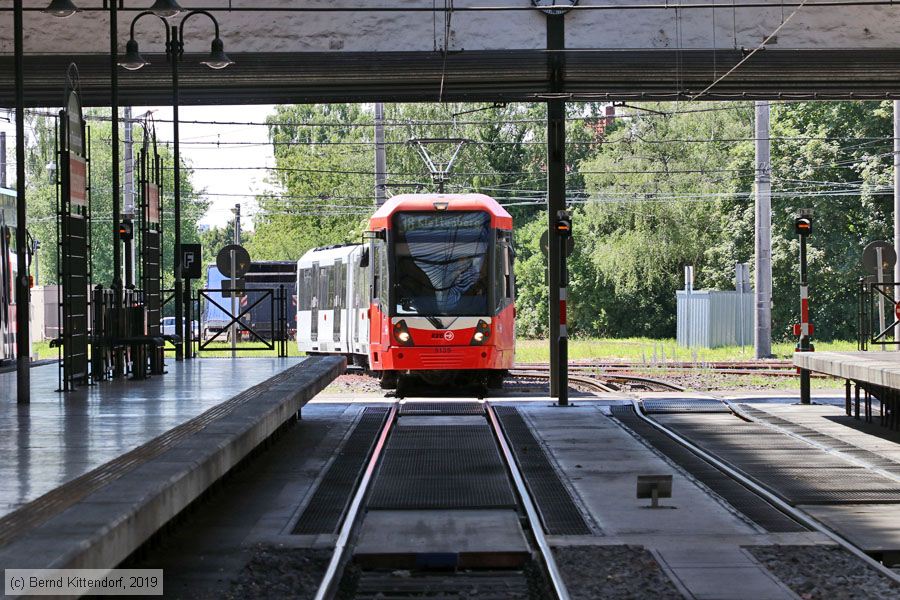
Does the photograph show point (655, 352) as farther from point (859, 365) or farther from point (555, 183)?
point (859, 365)

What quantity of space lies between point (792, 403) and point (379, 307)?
672 centimetres

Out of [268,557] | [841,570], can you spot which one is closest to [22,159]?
[268,557]

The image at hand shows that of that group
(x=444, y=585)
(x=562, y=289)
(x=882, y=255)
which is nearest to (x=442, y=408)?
(x=562, y=289)

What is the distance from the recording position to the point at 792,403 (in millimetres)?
20406

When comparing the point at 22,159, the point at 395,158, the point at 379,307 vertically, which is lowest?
the point at 379,307

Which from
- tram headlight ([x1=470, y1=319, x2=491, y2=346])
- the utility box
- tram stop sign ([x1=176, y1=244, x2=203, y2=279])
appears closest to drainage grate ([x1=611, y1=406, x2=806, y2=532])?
tram headlight ([x1=470, y1=319, x2=491, y2=346])

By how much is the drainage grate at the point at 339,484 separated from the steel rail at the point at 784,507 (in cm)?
340

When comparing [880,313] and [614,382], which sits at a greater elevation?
[880,313]

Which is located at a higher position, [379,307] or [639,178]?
[639,178]

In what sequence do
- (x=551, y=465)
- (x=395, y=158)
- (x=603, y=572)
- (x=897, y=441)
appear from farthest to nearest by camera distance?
(x=395, y=158) → (x=897, y=441) → (x=551, y=465) → (x=603, y=572)

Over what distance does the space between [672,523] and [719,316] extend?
34.9m

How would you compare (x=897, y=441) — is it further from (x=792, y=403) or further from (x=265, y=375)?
(x=265, y=375)

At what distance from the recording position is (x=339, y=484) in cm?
1250

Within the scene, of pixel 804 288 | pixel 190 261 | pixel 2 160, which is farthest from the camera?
pixel 2 160
